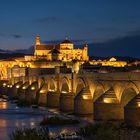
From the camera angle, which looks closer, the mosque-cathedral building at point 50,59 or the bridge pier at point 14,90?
the bridge pier at point 14,90

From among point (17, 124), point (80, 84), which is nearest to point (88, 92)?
point (80, 84)

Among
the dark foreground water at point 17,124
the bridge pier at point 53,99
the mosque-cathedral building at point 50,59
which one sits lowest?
the dark foreground water at point 17,124

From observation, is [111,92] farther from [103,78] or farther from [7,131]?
[7,131]

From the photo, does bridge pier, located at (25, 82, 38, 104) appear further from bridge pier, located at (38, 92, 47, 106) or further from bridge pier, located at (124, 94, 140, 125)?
bridge pier, located at (124, 94, 140, 125)

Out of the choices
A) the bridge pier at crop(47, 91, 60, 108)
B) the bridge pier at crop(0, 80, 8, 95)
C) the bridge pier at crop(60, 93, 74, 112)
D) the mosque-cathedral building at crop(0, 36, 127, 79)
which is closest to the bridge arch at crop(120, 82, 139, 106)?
the bridge pier at crop(60, 93, 74, 112)

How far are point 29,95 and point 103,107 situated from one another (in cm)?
2712

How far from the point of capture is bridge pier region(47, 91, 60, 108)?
50.4 m

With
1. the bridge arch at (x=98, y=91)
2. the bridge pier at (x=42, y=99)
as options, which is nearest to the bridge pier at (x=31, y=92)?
the bridge pier at (x=42, y=99)

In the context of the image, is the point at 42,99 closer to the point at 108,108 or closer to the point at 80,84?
the point at 80,84

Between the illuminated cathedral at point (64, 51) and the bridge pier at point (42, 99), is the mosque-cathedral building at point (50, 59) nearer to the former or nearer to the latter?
the illuminated cathedral at point (64, 51)

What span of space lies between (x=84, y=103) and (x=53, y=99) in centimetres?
1115

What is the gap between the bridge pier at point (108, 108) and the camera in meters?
33.6

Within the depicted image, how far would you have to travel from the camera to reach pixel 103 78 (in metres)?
37.1

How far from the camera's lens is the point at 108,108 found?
111 feet
